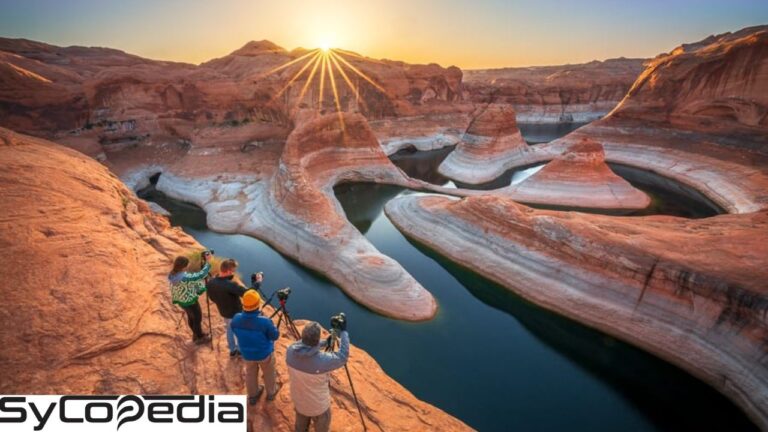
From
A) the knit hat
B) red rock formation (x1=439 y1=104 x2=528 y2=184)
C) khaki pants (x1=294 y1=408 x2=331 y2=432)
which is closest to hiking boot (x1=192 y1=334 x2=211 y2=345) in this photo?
the knit hat

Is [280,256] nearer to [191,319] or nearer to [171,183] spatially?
[191,319]

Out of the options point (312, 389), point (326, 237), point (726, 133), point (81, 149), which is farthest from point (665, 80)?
point (81, 149)

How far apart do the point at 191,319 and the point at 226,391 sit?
1278 mm

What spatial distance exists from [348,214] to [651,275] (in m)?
14.0

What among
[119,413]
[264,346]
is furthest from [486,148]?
[119,413]

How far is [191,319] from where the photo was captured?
17.6ft

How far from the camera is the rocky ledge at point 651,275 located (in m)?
8.38

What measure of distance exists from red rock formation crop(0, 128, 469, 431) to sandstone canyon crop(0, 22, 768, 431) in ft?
0.11

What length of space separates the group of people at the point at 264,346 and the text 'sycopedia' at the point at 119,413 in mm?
477

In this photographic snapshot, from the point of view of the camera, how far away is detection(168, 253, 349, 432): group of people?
3518mm

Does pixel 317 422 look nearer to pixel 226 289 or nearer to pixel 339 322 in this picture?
pixel 339 322

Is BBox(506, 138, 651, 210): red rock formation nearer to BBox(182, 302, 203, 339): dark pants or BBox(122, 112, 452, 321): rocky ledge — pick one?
BBox(122, 112, 452, 321): rocky ledge

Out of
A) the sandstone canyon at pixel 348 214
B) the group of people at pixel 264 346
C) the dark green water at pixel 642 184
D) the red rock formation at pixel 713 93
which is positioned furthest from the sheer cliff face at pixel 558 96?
the group of people at pixel 264 346

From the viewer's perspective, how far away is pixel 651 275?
32.4 ft
